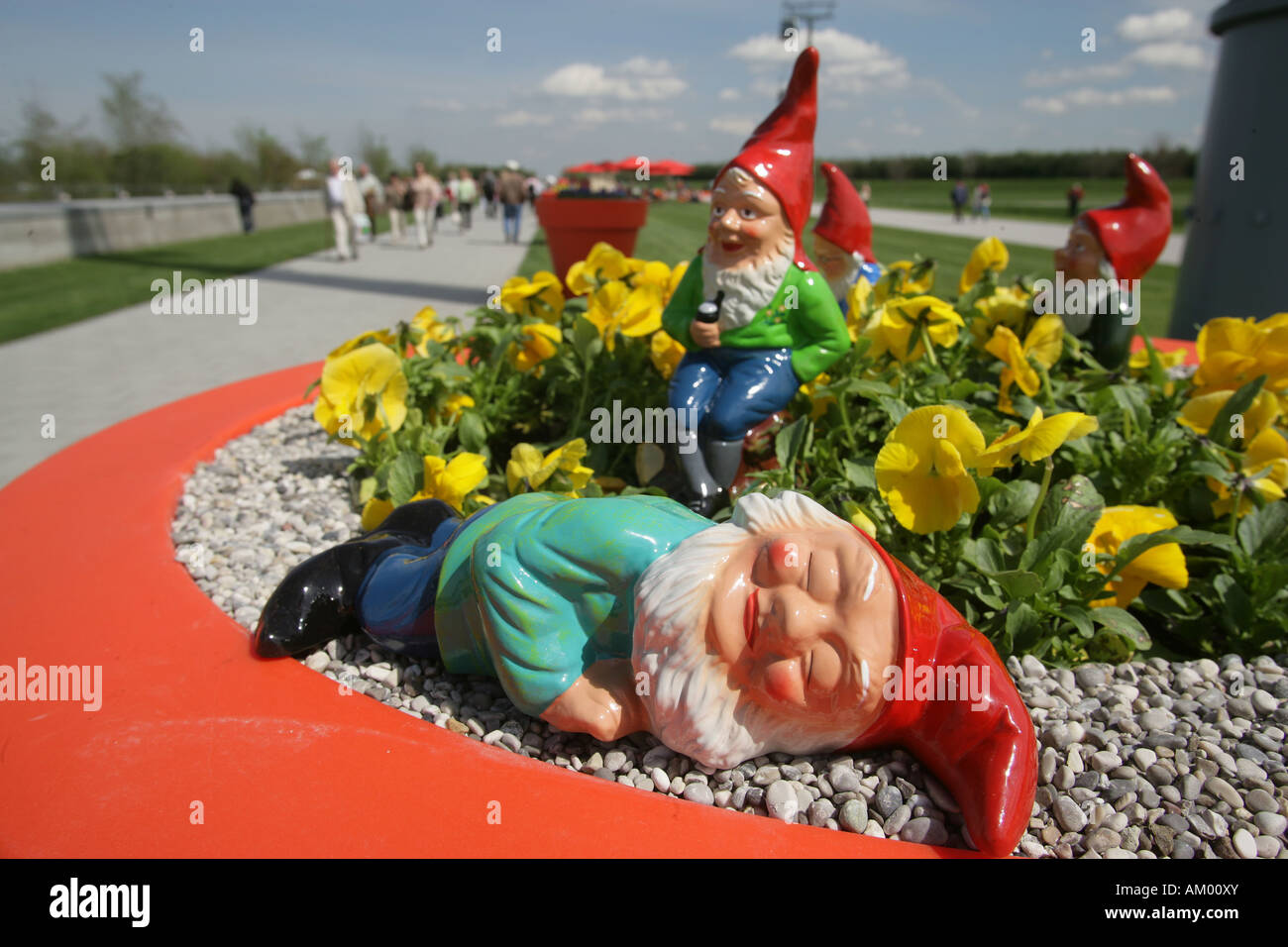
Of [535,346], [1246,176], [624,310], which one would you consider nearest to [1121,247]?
[624,310]

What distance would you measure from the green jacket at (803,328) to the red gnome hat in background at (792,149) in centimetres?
8

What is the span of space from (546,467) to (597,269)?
1.45 m

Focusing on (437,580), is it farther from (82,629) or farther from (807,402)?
(807,402)

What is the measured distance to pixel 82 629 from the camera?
196cm

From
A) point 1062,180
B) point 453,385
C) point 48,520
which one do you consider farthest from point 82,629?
point 1062,180

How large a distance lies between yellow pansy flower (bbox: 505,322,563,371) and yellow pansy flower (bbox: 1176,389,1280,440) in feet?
6.79

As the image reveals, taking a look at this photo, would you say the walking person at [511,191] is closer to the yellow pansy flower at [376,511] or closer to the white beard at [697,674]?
the yellow pansy flower at [376,511]

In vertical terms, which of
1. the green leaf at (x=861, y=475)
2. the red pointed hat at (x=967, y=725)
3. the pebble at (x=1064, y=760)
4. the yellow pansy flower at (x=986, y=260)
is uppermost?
the yellow pansy flower at (x=986, y=260)

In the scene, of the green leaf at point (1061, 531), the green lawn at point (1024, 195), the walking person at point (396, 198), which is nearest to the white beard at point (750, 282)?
the green leaf at point (1061, 531)

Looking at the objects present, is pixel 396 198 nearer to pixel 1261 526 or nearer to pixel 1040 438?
pixel 1261 526

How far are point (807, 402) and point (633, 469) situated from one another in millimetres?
646

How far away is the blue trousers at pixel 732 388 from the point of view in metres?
2.41

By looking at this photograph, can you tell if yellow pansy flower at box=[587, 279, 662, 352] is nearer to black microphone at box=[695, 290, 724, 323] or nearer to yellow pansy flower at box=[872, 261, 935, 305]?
black microphone at box=[695, 290, 724, 323]

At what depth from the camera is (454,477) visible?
7.45ft
